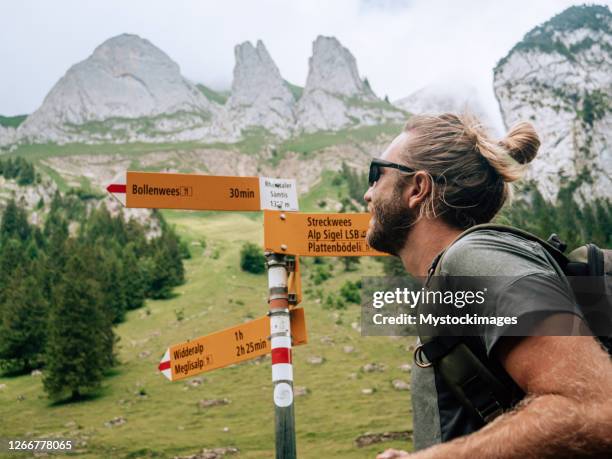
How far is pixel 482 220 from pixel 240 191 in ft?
10.7

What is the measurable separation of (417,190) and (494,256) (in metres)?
0.79

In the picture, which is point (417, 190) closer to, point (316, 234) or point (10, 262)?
point (316, 234)

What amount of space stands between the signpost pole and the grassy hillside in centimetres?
2486

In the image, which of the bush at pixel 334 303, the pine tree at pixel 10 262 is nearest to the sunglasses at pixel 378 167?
the bush at pixel 334 303

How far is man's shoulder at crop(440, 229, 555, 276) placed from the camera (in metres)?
1.95

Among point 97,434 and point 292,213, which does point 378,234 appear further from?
point 97,434

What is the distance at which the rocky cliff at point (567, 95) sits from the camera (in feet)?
408

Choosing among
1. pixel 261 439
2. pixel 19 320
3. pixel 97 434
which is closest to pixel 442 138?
pixel 261 439

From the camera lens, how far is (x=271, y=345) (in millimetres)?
5371

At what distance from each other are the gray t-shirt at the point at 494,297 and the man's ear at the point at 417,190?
0.54 meters

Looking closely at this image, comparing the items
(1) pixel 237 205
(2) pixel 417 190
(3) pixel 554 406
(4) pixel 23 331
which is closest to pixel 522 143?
(2) pixel 417 190

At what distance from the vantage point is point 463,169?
2.68 m

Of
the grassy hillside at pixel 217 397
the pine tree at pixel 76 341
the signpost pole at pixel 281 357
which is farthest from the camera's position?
the pine tree at pixel 76 341

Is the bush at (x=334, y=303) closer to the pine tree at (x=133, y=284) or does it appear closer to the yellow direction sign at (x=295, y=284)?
the pine tree at (x=133, y=284)
